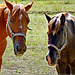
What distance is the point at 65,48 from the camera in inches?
140

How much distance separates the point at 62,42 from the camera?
11.3 ft

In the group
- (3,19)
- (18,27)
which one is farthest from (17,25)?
(3,19)

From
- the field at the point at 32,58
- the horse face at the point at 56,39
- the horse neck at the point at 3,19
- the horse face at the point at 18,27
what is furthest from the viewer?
the field at the point at 32,58

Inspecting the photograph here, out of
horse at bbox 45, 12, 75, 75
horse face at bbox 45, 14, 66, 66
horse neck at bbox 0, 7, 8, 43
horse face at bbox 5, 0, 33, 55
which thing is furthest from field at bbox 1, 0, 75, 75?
horse neck at bbox 0, 7, 8, 43

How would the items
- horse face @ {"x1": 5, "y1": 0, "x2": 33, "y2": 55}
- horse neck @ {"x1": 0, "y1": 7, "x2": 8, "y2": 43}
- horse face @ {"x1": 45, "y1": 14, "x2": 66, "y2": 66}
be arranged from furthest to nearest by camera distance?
horse neck @ {"x1": 0, "y1": 7, "x2": 8, "y2": 43}
horse face @ {"x1": 5, "y1": 0, "x2": 33, "y2": 55}
horse face @ {"x1": 45, "y1": 14, "x2": 66, "y2": 66}

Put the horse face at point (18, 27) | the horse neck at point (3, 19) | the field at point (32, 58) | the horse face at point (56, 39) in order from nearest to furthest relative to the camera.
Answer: the horse face at point (56, 39)
the horse face at point (18, 27)
the horse neck at point (3, 19)
the field at point (32, 58)

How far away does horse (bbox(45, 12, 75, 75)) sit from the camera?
3412 mm

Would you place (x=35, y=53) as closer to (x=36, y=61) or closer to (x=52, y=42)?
(x=36, y=61)

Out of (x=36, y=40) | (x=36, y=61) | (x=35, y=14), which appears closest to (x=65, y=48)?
(x=36, y=61)

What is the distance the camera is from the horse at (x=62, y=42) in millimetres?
3412

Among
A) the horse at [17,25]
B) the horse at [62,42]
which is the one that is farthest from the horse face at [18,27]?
the horse at [62,42]

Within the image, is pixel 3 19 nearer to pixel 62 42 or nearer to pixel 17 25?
pixel 17 25

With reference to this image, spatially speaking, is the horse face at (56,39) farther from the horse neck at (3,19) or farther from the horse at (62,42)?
the horse neck at (3,19)

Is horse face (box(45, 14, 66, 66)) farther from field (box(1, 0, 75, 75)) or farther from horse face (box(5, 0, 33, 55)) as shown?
field (box(1, 0, 75, 75))
